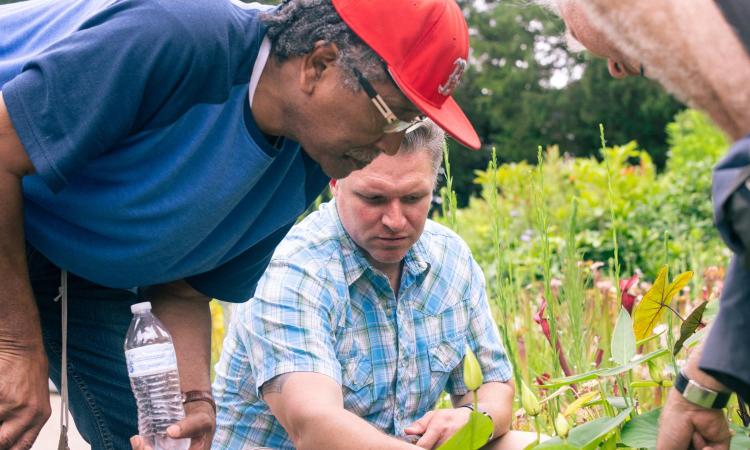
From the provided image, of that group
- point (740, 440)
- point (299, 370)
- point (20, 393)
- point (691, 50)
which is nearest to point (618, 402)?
point (740, 440)

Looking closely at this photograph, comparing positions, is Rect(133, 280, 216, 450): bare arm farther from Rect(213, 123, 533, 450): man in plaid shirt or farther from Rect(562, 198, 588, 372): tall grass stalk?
Rect(562, 198, 588, 372): tall grass stalk

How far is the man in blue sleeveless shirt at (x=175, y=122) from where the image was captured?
1.83m

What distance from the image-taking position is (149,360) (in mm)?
2104

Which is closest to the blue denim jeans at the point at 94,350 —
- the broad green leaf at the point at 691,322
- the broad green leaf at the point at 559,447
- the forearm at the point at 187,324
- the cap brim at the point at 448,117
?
the forearm at the point at 187,324

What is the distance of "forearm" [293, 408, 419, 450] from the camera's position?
2314 mm

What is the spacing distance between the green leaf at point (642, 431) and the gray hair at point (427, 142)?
0.99 meters

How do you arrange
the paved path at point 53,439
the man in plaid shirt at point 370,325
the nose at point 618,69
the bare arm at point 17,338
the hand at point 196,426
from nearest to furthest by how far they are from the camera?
the nose at point 618,69 → the bare arm at point 17,338 → the hand at point 196,426 → the man in plaid shirt at point 370,325 → the paved path at point 53,439

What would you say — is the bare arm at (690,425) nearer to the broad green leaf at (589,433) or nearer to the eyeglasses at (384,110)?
the broad green leaf at (589,433)

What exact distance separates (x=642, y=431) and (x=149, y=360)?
95 cm

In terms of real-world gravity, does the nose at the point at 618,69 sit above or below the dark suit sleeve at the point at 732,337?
above

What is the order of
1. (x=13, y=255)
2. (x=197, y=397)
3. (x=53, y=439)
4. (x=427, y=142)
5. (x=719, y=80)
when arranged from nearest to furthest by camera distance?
(x=719, y=80) < (x=13, y=255) < (x=197, y=397) < (x=427, y=142) < (x=53, y=439)

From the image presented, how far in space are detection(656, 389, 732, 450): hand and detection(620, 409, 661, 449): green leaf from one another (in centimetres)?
15

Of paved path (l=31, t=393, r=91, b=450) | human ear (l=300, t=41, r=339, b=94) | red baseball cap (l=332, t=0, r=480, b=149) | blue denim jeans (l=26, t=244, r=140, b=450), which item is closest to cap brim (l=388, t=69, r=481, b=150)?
red baseball cap (l=332, t=0, r=480, b=149)

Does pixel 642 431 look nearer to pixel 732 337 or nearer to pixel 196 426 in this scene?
pixel 732 337
